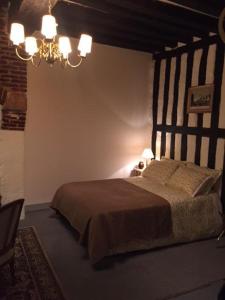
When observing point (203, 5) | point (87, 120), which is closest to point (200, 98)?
point (203, 5)

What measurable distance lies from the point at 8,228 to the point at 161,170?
257 cm

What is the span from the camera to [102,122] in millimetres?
4730

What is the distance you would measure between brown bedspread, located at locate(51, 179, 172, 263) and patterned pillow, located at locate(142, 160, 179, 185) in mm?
623

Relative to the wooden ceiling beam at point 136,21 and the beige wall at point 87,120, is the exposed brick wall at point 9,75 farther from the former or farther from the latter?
the wooden ceiling beam at point 136,21

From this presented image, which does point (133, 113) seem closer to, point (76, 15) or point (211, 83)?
point (211, 83)

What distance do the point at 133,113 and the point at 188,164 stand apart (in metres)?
1.52

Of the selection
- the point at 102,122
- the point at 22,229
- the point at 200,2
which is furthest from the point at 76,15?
the point at 22,229

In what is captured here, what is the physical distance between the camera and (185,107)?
432cm

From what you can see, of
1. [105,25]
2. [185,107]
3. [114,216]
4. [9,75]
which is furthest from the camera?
[185,107]

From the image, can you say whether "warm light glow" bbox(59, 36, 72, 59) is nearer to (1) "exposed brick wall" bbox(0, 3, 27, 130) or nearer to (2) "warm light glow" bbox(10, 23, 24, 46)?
(2) "warm light glow" bbox(10, 23, 24, 46)

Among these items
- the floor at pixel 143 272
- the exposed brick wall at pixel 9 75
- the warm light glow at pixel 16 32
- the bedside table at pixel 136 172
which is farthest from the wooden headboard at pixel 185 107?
the warm light glow at pixel 16 32

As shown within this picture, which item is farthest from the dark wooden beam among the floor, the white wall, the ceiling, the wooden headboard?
the floor

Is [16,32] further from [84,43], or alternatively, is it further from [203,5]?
[203,5]

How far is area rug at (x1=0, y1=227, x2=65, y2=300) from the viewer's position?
7.38ft
